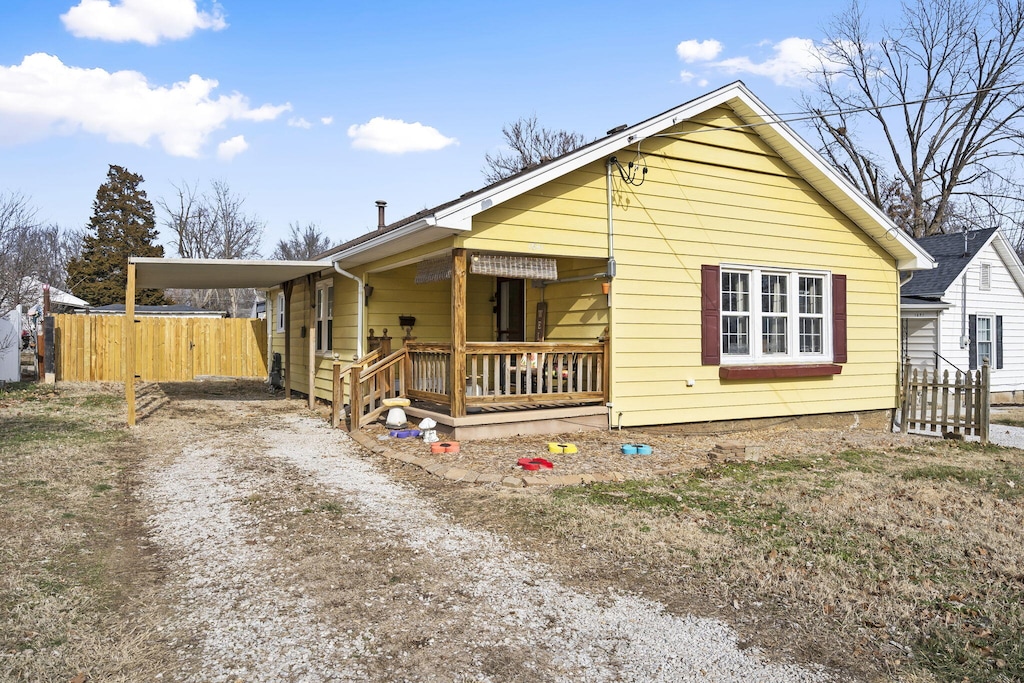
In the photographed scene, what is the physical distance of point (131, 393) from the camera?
10.2 metres

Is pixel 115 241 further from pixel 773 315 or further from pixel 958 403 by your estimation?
pixel 958 403

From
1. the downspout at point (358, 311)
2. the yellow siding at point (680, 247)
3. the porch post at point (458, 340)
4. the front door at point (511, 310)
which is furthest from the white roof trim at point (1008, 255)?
the downspout at point (358, 311)

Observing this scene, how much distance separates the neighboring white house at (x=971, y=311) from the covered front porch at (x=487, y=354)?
478 inches

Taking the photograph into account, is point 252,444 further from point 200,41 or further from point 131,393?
point 200,41

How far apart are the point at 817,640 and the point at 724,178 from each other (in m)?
8.43

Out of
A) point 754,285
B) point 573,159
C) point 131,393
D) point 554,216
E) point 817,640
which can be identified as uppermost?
point 573,159

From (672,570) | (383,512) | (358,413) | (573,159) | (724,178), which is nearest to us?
(672,570)

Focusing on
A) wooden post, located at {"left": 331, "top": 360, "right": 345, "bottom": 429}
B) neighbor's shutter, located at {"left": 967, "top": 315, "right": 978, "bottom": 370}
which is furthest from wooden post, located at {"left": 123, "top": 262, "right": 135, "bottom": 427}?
neighbor's shutter, located at {"left": 967, "top": 315, "right": 978, "bottom": 370}

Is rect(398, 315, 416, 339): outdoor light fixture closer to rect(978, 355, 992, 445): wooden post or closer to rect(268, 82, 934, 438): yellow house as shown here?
rect(268, 82, 934, 438): yellow house

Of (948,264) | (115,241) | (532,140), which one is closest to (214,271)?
(948,264)

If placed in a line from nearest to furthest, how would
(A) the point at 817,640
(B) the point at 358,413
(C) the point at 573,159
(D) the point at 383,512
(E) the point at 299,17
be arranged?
(A) the point at 817,640 → (D) the point at 383,512 → (C) the point at 573,159 → (B) the point at 358,413 → (E) the point at 299,17

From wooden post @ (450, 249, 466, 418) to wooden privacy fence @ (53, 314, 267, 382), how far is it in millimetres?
13656

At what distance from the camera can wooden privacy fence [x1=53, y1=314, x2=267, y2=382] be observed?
58.4 feet

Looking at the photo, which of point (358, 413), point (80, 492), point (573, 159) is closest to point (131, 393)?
point (358, 413)
